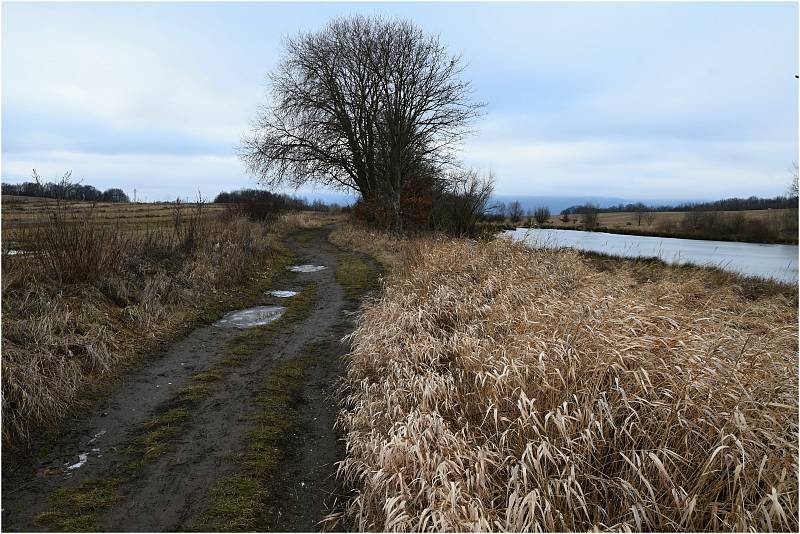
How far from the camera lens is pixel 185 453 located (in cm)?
388

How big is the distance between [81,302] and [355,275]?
6830 millimetres

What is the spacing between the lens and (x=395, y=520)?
105 inches

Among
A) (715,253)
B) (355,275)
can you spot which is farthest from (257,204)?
(715,253)

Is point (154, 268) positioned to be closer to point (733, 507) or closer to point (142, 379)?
point (142, 379)

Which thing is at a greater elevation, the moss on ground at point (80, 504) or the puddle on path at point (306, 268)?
the puddle on path at point (306, 268)

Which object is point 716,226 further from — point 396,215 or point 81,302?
point 81,302

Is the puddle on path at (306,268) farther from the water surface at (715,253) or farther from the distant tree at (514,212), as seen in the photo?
the distant tree at (514,212)

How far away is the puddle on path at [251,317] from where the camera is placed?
770 cm

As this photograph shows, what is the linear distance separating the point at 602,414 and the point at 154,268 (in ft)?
27.7

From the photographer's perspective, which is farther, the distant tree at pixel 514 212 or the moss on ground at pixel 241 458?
the distant tree at pixel 514 212

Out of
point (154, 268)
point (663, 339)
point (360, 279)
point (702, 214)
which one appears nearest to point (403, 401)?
point (663, 339)

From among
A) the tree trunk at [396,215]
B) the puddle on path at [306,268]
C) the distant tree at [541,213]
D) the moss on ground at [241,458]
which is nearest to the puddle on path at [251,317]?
the moss on ground at [241,458]

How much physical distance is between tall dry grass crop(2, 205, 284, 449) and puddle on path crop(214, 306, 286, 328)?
604mm

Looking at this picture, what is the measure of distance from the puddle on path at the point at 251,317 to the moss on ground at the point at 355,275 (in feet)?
6.02
